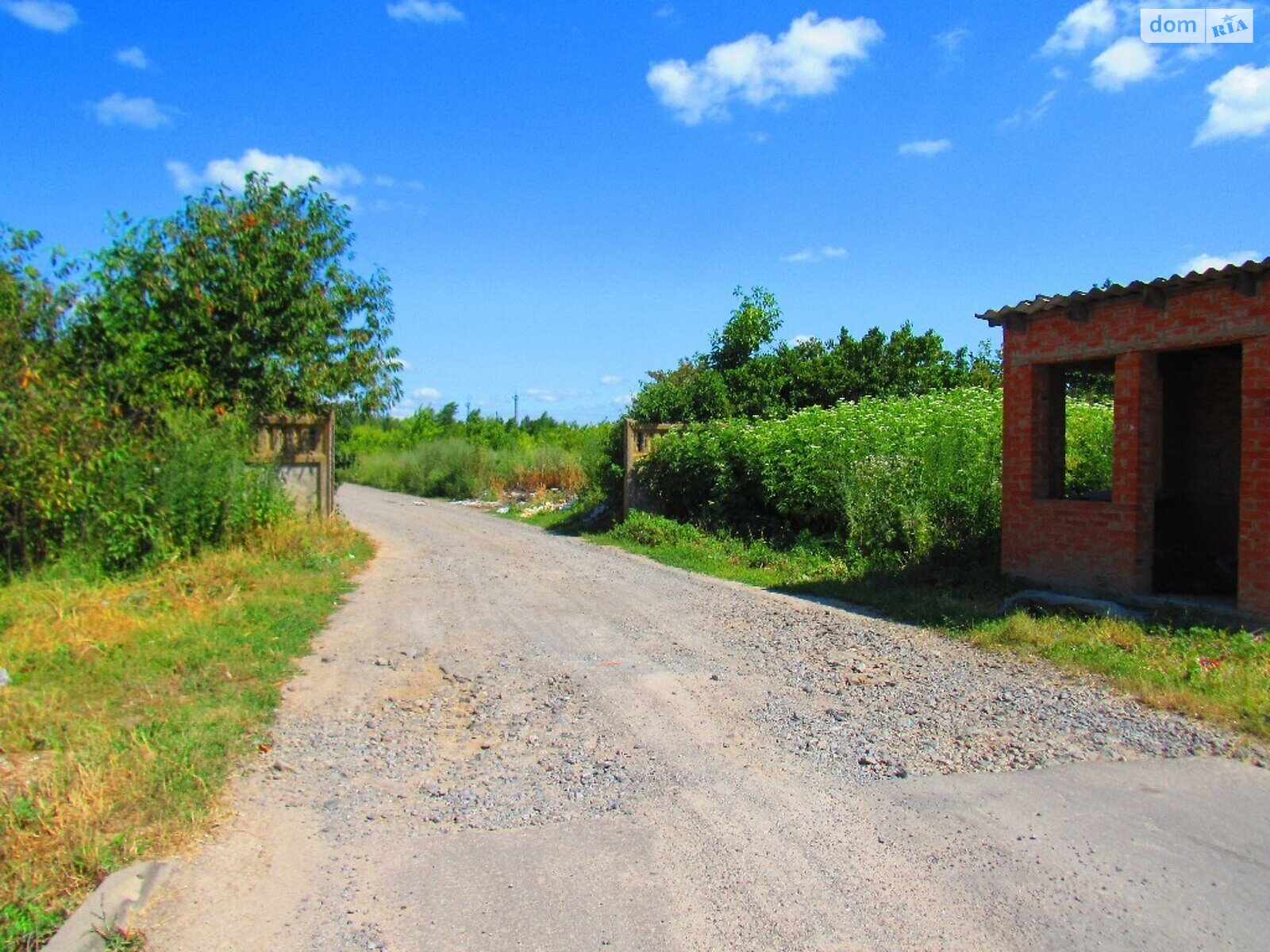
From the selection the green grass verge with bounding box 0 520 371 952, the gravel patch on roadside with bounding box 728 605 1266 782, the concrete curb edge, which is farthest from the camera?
the gravel patch on roadside with bounding box 728 605 1266 782

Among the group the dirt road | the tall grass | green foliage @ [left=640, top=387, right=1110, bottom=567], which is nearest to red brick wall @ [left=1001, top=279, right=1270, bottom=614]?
green foliage @ [left=640, top=387, right=1110, bottom=567]

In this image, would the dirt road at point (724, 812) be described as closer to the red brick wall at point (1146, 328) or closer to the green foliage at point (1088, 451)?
the red brick wall at point (1146, 328)

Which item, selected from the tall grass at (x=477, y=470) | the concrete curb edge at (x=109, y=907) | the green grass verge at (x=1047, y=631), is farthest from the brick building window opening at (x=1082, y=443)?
the tall grass at (x=477, y=470)

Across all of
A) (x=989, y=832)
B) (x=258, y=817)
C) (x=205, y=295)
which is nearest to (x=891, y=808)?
(x=989, y=832)

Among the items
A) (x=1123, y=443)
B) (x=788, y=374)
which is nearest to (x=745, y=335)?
(x=788, y=374)

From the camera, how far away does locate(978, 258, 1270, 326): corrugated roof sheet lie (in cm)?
801

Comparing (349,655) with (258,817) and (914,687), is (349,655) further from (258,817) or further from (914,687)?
(914,687)

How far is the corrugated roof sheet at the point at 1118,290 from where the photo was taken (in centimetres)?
801

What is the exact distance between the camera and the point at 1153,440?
30.4 feet

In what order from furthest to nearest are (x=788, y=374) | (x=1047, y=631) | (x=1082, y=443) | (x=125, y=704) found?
(x=788, y=374), (x=1082, y=443), (x=1047, y=631), (x=125, y=704)

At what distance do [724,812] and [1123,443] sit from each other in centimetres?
670

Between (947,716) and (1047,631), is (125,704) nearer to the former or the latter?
(947,716)

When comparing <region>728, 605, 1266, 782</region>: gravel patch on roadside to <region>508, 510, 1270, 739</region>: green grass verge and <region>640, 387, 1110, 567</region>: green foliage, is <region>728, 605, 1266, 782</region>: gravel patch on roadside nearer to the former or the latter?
<region>508, 510, 1270, 739</region>: green grass verge

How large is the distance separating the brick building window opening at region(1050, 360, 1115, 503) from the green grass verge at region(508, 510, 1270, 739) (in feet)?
4.69
